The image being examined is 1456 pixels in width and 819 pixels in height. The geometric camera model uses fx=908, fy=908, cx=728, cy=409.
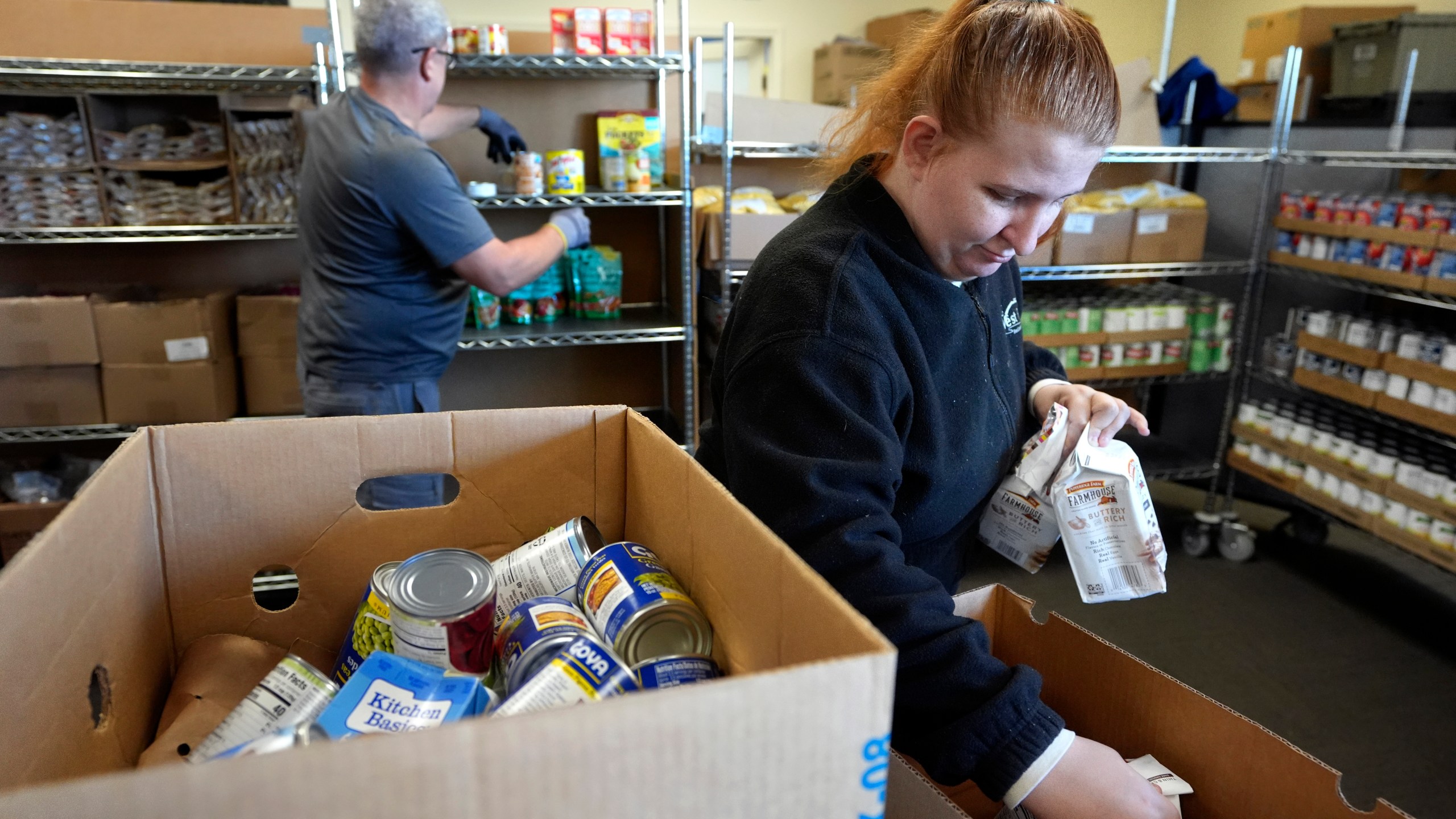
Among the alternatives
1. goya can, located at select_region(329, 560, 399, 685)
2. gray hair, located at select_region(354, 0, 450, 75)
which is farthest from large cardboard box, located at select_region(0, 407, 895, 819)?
gray hair, located at select_region(354, 0, 450, 75)

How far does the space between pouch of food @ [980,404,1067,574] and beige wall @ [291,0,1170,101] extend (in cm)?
582

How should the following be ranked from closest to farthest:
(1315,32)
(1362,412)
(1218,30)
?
(1362,412), (1315,32), (1218,30)

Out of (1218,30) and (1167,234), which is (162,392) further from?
(1218,30)

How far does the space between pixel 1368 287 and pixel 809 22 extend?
15.1ft

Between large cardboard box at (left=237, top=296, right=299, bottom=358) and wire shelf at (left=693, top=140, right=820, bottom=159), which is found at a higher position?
wire shelf at (left=693, top=140, right=820, bottom=159)

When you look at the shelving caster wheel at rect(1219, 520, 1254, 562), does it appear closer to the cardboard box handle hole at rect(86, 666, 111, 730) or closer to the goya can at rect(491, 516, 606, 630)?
the goya can at rect(491, 516, 606, 630)

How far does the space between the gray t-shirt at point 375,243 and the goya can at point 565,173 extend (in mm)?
621

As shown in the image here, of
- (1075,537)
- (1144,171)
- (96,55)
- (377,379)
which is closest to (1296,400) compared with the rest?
(1144,171)

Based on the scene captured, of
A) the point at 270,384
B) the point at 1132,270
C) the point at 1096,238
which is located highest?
the point at 1096,238

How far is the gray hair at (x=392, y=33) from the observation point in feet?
6.79

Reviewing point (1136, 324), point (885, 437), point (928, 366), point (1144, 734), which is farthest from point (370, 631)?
point (1136, 324)

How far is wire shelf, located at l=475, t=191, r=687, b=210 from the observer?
2.71 m

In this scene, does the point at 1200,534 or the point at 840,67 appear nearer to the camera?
the point at 1200,534

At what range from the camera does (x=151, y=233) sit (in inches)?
104
